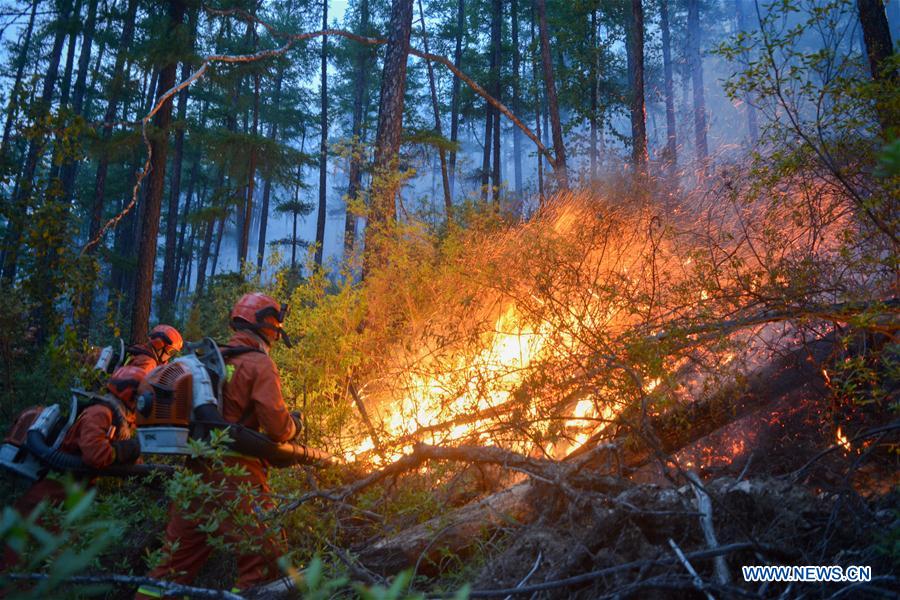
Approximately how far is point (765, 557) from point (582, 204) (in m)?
6.76

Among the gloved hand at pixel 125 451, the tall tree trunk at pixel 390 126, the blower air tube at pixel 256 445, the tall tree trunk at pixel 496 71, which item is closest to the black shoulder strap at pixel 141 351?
the gloved hand at pixel 125 451

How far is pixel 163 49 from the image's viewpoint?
1048cm

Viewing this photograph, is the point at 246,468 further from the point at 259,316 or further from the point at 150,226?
the point at 150,226

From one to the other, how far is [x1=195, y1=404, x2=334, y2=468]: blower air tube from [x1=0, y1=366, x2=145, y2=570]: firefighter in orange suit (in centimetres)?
123

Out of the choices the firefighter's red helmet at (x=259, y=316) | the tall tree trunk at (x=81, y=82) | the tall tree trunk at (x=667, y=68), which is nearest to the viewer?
the firefighter's red helmet at (x=259, y=316)

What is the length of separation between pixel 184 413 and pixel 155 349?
2.68 metres

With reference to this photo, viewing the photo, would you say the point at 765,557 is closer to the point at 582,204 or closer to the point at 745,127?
the point at 582,204

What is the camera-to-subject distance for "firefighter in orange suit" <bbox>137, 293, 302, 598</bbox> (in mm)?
3822

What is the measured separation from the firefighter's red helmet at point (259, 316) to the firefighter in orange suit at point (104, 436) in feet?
4.39

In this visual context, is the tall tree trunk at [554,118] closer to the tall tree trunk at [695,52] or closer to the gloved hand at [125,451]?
the gloved hand at [125,451]

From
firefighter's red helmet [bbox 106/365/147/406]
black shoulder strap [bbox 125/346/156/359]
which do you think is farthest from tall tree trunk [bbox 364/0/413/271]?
firefighter's red helmet [bbox 106/365/147/406]

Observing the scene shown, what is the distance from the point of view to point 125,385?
209 inches

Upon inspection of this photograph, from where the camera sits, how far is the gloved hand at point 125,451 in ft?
16.7

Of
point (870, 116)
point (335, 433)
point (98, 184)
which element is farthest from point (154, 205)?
point (870, 116)
